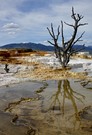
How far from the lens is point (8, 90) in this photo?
13398 millimetres

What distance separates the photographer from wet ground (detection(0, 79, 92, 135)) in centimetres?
773

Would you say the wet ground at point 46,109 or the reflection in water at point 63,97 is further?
the reflection in water at point 63,97

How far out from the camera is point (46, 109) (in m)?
9.80

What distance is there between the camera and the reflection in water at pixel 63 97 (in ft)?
32.9

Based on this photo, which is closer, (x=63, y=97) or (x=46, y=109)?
(x=46, y=109)

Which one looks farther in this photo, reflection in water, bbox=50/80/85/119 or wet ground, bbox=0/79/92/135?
reflection in water, bbox=50/80/85/119

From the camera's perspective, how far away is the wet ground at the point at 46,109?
25.4 feet

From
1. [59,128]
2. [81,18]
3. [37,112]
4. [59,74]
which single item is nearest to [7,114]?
[37,112]

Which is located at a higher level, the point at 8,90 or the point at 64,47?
the point at 64,47

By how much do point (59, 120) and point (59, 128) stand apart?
72 cm

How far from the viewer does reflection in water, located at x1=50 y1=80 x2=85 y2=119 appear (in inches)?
395

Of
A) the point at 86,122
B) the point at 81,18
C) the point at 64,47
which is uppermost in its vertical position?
the point at 81,18

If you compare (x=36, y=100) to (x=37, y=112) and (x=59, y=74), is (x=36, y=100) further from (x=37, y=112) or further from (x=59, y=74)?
(x=59, y=74)

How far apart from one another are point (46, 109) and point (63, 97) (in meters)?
2.02
